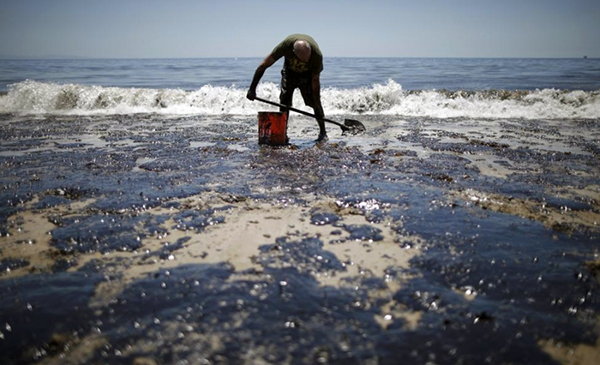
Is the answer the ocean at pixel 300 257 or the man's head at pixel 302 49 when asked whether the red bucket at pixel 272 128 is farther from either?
the man's head at pixel 302 49

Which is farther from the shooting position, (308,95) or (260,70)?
(308,95)

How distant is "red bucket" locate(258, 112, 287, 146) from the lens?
582cm

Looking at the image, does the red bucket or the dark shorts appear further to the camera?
the dark shorts

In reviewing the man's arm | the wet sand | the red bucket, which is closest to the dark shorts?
the man's arm

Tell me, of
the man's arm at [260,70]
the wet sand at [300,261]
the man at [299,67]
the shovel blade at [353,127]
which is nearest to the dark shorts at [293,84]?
the man at [299,67]

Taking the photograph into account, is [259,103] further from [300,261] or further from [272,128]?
[300,261]

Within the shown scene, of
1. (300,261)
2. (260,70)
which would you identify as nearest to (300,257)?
(300,261)

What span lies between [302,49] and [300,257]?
13.6 feet

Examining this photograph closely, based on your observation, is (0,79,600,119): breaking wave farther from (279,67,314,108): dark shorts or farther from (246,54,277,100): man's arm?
(246,54,277,100): man's arm

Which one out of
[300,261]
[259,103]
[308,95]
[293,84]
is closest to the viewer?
[300,261]

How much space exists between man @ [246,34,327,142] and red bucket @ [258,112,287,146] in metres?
0.39

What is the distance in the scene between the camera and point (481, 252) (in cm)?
234

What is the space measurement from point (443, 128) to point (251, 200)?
5.94 m

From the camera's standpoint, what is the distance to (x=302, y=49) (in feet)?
18.3
